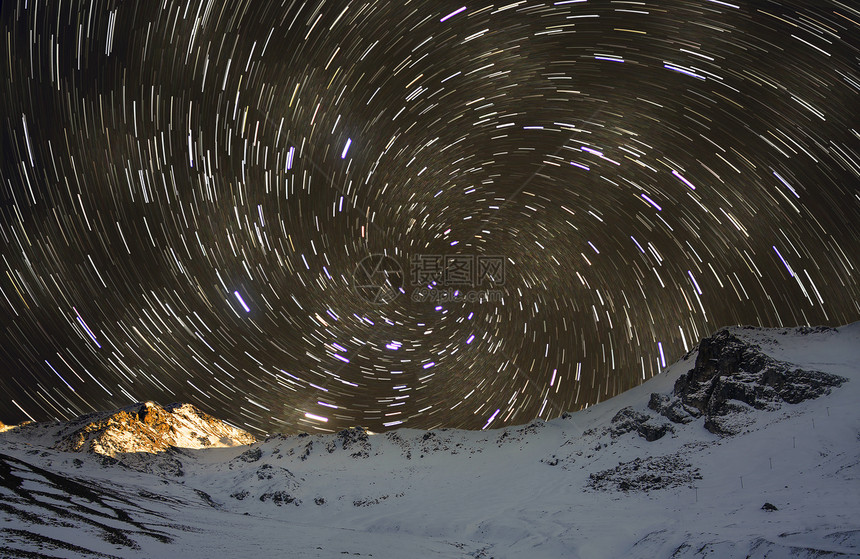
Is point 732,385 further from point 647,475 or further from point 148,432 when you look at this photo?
point 148,432

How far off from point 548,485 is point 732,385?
3505 cm

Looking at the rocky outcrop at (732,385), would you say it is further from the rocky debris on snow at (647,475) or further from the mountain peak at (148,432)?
the mountain peak at (148,432)

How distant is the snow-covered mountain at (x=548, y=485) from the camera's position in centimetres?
2473

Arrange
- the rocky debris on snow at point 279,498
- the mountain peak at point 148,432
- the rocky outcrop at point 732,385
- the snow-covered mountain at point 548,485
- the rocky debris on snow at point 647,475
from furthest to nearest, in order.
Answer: the mountain peak at point 148,432 → the rocky debris on snow at point 279,498 → the rocky outcrop at point 732,385 → the rocky debris on snow at point 647,475 → the snow-covered mountain at point 548,485

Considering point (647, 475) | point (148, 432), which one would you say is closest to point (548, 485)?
point (647, 475)

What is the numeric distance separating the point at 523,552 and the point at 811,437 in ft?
115

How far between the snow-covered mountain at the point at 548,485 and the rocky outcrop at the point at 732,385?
0.99 feet

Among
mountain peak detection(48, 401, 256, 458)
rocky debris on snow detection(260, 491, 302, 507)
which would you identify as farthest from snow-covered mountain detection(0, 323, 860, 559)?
mountain peak detection(48, 401, 256, 458)

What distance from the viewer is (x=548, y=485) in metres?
63.7

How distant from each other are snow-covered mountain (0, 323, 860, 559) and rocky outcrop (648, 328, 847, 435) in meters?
0.30

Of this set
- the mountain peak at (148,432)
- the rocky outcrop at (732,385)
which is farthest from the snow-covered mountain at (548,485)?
the mountain peak at (148,432)

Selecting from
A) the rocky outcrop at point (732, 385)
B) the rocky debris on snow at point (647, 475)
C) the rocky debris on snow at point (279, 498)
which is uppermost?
the rocky outcrop at point (732, 385)

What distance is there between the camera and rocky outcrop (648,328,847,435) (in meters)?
60.4

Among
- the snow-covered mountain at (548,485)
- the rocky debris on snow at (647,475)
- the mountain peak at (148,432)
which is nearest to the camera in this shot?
the snow-covered mountain at (548,485)
